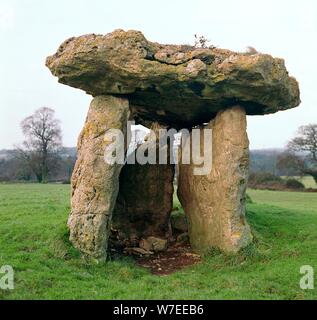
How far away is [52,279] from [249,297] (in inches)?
171

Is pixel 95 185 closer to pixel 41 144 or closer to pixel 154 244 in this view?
pixel 154 244

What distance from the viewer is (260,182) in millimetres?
61781

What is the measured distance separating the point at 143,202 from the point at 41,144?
51.1 metres

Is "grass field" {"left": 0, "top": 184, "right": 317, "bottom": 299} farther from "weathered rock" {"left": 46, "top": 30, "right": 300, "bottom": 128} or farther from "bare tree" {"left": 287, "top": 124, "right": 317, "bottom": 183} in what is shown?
"bare tree" {"left": 287, "top": 124, "right": 317, "bottom": 183}

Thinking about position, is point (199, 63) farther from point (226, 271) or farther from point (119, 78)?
point (226, 271)

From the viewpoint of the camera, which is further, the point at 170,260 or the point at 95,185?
the point at 170,260

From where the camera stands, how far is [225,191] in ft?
46.4

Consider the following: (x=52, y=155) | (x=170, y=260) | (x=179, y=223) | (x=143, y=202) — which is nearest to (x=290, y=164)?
(x=52, y=155)

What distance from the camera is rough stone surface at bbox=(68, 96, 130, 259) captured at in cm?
1334

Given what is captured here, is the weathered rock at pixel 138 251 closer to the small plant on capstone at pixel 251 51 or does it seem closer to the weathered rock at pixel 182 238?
the weathered rock at pixel 182 238

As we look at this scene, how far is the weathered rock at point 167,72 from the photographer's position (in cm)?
1323

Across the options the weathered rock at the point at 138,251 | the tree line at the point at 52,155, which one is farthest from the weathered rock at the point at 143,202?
the tree line at the point at 52,155

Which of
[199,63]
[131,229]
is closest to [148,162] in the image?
[131,229]
